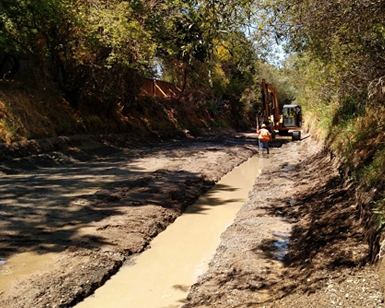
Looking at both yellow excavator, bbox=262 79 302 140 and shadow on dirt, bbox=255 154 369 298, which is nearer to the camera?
shadow on dirt, bbox=255 154 369 298

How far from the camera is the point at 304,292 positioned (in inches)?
163

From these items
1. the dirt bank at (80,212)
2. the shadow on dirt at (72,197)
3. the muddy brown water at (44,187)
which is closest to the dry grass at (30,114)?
the dirt bank at (80,212)

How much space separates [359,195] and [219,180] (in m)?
7.61

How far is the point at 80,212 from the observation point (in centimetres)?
779

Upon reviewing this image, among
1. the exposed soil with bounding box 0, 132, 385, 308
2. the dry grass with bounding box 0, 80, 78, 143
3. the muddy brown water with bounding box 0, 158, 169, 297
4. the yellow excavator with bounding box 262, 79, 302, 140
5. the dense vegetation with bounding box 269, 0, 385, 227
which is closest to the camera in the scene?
the exposed soil with bounding box 0, 132, 385, 308

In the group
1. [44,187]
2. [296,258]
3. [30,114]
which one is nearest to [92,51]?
[30,114]

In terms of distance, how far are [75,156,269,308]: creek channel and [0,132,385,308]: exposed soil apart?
0.63ft

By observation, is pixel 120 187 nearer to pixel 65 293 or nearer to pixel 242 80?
pixel 65 293

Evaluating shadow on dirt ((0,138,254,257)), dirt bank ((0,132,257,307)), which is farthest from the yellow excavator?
shadow on dirt ((0,138,254,257))

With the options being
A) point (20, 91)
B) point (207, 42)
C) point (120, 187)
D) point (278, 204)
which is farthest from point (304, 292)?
point (20, 91)

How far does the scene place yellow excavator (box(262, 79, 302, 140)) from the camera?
25.0 meters

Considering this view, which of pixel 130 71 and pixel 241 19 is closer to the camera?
pixel 241 19

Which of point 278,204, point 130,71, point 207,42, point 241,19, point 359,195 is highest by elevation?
point 130,71

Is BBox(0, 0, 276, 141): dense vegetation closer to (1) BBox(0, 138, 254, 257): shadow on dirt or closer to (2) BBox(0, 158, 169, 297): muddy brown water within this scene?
(1) BBox(0, 138, 254, 257): shadow on dirt
